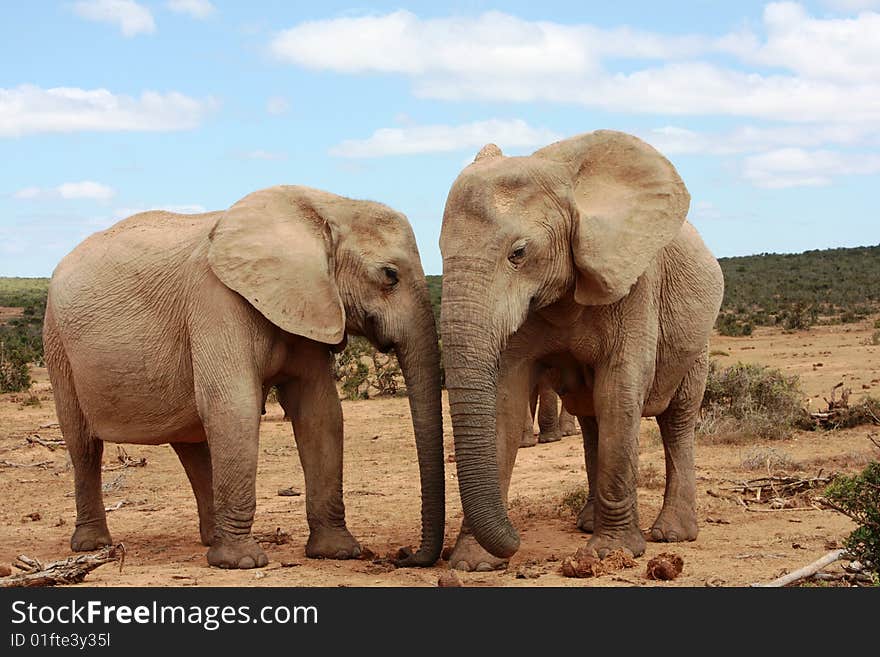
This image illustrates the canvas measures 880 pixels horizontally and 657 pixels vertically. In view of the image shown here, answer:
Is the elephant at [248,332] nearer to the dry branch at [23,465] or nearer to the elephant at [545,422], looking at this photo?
the dry branch at [23,465]

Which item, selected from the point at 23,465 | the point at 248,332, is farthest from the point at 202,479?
the point at 23,465

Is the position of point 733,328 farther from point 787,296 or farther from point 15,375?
point 15,375

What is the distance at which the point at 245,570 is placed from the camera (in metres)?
8.00

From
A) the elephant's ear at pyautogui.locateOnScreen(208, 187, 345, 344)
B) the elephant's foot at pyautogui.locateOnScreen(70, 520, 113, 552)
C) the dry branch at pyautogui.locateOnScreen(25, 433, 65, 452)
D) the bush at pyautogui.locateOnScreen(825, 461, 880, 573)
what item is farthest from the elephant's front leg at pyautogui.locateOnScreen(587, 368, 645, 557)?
the dry branch at pyautogui.locateOnScreen(25, 433, 65, 452)

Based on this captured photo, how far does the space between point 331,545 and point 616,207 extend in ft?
10.2

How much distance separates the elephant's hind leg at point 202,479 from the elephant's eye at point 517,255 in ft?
11.7

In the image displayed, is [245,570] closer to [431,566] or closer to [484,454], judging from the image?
[431,566]

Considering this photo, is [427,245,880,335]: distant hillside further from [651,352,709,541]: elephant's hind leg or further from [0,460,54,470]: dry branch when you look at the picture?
[651,352,709,541]: elephant's hind leg

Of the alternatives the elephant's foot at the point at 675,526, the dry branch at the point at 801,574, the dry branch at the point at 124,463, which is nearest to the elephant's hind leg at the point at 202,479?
the elephant's foot at the point at 675,526

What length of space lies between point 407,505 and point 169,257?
3.88 meters

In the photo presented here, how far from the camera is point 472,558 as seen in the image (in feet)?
25.6

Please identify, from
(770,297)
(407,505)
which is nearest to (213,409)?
(407,505)

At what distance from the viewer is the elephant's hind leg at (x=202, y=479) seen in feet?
31.2

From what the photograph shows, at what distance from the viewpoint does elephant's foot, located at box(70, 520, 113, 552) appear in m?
9.42
